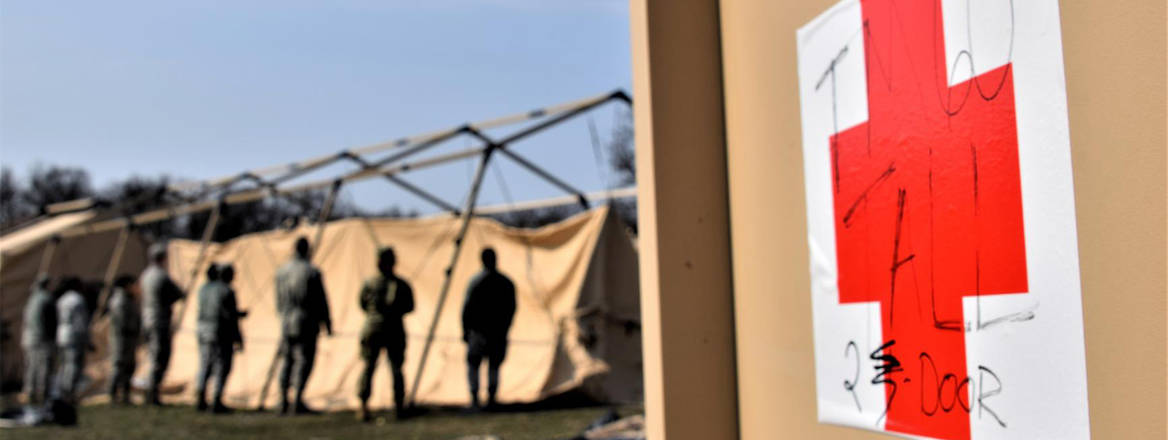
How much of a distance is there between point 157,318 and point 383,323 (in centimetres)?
308

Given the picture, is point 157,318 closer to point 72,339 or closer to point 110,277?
point 72,339

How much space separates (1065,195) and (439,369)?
7812mm

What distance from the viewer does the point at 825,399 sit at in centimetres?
122

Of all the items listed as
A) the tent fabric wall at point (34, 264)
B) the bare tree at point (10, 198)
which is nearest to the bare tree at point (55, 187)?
the bare tree at point (10, 198)

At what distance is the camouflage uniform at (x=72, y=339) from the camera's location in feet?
27.9

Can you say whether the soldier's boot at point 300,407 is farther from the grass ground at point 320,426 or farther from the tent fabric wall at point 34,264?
the tent fabric wall at point 34,264

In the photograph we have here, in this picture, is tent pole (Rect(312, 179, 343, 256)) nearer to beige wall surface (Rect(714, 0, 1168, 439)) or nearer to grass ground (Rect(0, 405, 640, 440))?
grass ground (Rect(0, 405, 640, 440))

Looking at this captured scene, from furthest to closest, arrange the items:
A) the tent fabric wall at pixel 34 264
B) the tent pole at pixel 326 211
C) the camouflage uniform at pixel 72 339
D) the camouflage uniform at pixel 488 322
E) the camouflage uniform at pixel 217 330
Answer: the tent fabric wall at pixel 34 264, the tent pole at pixel 326 211, the camouflage uniform at pixel 72 339, the camouflage uniform at pixel 217 330, the camouflage uniform at pixel 488 322

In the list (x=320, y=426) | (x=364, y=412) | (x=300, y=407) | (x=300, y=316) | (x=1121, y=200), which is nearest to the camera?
(x=1121, y=200)

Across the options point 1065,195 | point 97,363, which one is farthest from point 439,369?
point 1065,195

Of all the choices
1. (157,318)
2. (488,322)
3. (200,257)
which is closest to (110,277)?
(200,257)

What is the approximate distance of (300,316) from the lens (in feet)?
25.3

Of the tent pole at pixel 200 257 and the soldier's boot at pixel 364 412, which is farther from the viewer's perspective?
the tent pole at pixel 200 257

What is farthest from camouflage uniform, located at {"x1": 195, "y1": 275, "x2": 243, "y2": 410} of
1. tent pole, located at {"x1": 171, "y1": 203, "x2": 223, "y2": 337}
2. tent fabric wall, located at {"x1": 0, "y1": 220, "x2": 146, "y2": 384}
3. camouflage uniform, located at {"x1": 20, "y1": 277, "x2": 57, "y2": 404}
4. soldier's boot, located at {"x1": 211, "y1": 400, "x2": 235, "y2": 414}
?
tent fabric wall, located at {"x1": 0, "y1": 220, "x2": 146, "y2": 384}
